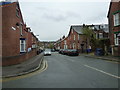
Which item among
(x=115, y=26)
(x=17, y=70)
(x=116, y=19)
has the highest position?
(x=116, y=19)

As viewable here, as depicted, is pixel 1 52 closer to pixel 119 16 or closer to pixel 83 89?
pixel 83 89

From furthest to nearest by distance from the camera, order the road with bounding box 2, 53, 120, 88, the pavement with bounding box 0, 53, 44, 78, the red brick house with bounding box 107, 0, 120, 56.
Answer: the red brick house with bounding box 107, 0, 120, 56 → the pavement with bounding box 0, 53, 44, 78 → the road with bounding box 2, 53, 120, 88

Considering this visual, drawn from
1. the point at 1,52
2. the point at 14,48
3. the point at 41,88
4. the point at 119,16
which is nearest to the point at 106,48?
the point at 119,16

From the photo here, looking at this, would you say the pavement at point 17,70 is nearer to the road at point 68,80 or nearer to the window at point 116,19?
the road at point 68,80

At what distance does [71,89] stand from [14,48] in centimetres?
1127

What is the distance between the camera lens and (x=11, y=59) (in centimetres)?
1259

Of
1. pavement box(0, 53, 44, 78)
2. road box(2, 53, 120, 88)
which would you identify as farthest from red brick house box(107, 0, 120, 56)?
Answer: pavement box(0, 53, 44, 78)

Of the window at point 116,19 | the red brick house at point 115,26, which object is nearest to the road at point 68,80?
the red brick house at point 115,26

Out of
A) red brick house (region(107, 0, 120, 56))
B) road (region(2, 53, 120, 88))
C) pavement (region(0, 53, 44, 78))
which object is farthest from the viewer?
red brick house (region(107, 0, 120, 56))

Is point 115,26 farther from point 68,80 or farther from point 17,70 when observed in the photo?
point 17,70

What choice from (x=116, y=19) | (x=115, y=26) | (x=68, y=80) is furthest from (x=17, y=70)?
Result: (x=116, y=19)

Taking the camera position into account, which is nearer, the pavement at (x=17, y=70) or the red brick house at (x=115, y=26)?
the pavement at (x=17, y=70)

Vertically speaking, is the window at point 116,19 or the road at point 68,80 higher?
the window at point 116,19

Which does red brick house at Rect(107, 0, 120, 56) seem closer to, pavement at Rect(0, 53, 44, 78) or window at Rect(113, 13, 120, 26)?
window at Rect(113, 13, 120, 26)
